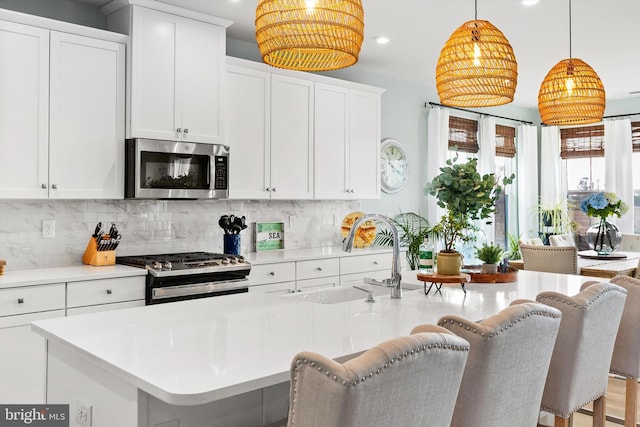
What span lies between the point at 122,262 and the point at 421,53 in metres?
3.18

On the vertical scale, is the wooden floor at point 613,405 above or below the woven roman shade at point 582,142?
below

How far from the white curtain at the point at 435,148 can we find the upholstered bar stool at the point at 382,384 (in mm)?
5290

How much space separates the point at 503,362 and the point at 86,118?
117 inches

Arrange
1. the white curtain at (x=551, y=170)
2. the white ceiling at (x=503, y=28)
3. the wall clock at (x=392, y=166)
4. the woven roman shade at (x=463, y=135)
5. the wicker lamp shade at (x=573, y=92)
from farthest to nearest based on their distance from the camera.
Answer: the white curtain at (x=551, y=170) < the woven roman shade at (x=463, y=135) < the wall clock at (x=392, y=166) < the white ceiling at (x=503, y=28) < the wicker lamp shade at (x=573, y=92)

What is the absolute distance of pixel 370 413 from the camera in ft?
3.85

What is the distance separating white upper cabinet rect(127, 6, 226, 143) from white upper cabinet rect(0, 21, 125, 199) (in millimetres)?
130

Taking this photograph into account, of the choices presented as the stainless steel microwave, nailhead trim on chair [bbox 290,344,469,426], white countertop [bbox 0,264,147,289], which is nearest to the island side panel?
nailhead trim on chair [bbox 290,344,469,426]

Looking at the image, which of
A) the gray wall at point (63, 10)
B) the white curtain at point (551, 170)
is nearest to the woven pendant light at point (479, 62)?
the gray wall at point (63, 10)

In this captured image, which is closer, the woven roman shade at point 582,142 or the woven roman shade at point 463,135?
the woven roman shade at point 463,135

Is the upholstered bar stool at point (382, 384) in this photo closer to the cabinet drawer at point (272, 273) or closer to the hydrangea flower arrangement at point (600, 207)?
the cabinet drawer at point (272, 273)

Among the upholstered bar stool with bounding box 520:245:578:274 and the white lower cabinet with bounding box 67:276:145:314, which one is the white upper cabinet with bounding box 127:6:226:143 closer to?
the white lower cabinet with bounding box 67:276:145:314

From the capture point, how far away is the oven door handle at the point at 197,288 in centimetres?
357

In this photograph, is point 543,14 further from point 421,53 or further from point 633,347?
point 633,347

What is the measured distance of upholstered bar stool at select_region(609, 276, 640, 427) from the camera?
Answer: 259cm
